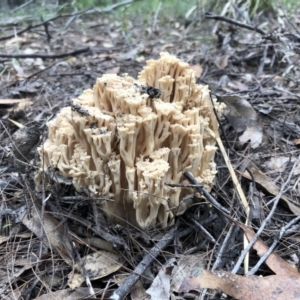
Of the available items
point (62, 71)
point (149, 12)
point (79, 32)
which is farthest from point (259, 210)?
point (149, 12)

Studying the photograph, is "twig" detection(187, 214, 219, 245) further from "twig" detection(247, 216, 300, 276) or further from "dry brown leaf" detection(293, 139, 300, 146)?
"dry brown leaf" detection(293, 139, 300, 146)

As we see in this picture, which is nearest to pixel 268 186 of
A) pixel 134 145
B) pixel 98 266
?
pixel 134 145

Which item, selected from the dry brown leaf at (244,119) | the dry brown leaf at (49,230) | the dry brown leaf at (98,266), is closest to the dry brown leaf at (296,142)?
the dry brown leaf at (244,119)

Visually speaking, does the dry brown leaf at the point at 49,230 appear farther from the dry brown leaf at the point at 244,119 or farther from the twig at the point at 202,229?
the dry brown leaf at the point at 244,119

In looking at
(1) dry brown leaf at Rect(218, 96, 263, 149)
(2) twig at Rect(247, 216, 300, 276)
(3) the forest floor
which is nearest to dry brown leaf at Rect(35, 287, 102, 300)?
(3) the forest floor

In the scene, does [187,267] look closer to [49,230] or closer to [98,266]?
[98,266]

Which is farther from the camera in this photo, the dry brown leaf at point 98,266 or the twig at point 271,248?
the dry brown leaf at point 98,266
